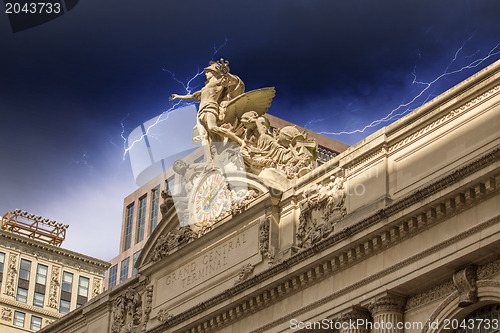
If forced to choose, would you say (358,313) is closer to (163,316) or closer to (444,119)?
(444,119)

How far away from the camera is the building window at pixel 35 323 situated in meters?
84.1

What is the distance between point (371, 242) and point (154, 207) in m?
59.7

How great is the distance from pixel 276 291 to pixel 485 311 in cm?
921

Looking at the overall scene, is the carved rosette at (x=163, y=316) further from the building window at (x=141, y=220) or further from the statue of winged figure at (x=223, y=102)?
the building window at (x=141, y=220)

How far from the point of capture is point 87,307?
5312 cm

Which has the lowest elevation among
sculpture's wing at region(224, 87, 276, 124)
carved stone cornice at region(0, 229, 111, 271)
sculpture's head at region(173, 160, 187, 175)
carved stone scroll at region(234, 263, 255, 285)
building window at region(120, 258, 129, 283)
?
carved stone scroll at region(234, 263, 255, 285)

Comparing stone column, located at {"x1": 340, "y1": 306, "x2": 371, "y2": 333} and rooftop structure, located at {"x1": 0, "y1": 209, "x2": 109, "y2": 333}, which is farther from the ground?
rooftop structure, located at {"x1": 0, "y1": 209, "x2": 109, "y2": 333}

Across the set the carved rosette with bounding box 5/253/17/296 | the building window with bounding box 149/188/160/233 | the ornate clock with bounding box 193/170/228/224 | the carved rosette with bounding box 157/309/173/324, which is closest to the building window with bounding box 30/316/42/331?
the carved rosette with bounding box 5/253/17/296

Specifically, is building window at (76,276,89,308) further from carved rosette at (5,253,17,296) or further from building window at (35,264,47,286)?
carved rosette at (5,253,17,296)

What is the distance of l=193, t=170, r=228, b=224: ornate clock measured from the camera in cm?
4522

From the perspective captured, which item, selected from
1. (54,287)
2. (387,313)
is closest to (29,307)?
(54,287)

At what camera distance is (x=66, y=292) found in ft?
290

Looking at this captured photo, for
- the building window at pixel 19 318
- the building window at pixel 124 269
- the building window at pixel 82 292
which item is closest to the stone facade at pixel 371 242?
the building window at pixel 19 318

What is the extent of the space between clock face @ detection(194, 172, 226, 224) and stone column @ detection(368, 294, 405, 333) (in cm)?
1118
